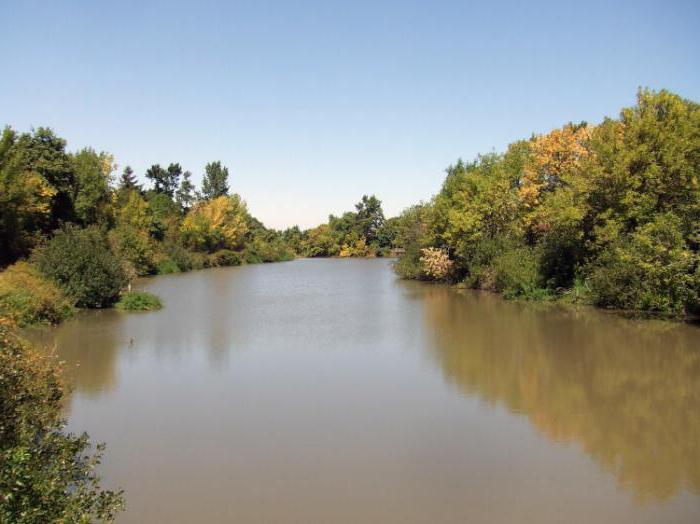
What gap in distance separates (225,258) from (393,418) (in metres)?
53.7

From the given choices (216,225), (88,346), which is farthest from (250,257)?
(88,346)

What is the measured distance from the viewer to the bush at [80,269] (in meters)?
22.3

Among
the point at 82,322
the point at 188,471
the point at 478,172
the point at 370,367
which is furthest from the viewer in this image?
the point at 478,172

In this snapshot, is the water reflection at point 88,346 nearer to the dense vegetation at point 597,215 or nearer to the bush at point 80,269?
the bush at point 80,269

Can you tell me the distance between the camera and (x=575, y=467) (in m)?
8.45

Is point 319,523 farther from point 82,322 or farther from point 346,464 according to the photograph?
point 82,322

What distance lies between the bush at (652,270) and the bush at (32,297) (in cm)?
1967

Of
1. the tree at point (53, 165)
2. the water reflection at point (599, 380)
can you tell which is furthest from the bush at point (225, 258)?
the water reflection at point (599, 380)

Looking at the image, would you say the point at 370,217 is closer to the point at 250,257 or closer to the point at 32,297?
the point at 250,257

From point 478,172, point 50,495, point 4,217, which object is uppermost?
point 478,172

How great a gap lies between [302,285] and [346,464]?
1211 inches

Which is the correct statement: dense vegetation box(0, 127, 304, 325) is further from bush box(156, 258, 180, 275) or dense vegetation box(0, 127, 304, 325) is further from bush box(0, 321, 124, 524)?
bush box(0, 321, 124, 524)

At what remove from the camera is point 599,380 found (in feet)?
43.5

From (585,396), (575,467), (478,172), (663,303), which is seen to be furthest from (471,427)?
(478,172)
